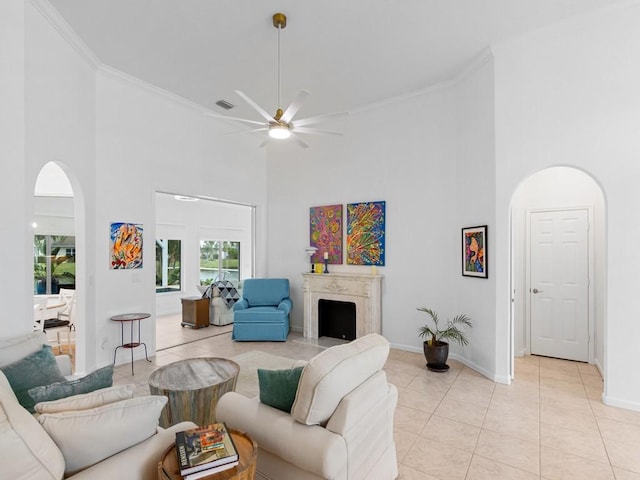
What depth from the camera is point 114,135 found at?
4.38 m

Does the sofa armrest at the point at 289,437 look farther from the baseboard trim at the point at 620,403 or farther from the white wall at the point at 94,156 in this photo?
the baseboard trim at the point at 620,403

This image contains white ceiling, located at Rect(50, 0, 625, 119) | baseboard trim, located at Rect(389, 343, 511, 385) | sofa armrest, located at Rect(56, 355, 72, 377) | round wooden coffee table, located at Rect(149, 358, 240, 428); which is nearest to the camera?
round wooden coffee table, located at Rect(149, 358, 240, 428)

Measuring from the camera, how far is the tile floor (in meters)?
2.37

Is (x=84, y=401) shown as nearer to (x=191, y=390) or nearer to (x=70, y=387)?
(x=70, y=387)

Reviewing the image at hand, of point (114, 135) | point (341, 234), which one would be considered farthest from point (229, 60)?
point (341, 234)

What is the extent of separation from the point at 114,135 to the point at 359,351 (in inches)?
168

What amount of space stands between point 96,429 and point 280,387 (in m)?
0.88

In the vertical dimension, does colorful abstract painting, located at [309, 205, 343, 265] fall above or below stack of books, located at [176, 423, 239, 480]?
above

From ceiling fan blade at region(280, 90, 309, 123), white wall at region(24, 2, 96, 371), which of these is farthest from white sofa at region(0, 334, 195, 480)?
ceiling fan blade at region(280, 90, 309, 123)

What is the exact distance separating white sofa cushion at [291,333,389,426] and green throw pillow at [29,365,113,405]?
110 centimetres

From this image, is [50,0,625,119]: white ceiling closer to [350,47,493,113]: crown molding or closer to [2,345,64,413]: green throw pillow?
[350,47,493,113]: crown molding

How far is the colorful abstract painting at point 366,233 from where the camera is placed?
529cm

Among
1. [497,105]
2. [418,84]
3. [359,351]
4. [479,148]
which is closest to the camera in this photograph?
[359,351]

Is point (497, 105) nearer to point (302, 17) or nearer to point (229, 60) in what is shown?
point (302, 17)
